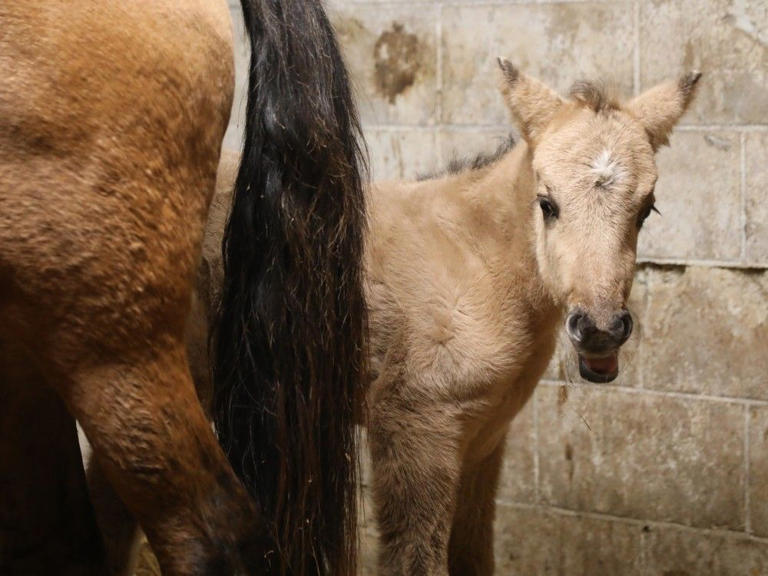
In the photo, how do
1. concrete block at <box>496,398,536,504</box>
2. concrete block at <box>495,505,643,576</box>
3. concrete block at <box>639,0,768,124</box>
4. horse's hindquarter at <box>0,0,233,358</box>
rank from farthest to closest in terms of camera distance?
1. concrete block at <box>496,398,536,504</box>
2. concrete block at <box>495,505,643,576</box>
3. concrete block at <box>639,0,768,124</box>
4. horse's hindquarter at <box>0,0,233,358</box>

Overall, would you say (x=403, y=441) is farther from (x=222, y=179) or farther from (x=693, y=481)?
(x=693, y=481)

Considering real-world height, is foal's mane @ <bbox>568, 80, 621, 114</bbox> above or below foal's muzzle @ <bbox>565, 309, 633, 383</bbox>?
above

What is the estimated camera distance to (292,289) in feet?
6.22

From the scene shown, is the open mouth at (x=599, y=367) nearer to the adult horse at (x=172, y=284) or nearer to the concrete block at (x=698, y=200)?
the adult horse at (x=172, y=284)

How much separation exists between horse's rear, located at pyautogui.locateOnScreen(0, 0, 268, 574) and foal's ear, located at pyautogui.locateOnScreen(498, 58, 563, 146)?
1.10 m

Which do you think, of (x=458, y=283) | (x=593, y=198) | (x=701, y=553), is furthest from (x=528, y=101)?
(x=701, y=553)

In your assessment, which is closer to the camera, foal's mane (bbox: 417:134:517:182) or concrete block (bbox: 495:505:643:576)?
foal's mane (bbox: 417:134:517:182)

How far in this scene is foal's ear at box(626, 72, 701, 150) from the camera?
260cm

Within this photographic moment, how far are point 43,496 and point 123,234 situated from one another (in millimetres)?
673

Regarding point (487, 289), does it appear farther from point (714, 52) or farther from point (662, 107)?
point (714, 52)

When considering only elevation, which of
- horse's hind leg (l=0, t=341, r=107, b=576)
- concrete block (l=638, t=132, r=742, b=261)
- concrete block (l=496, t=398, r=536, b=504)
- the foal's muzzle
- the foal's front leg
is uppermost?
concrete block (l=638, t=132, r=742, b=261)

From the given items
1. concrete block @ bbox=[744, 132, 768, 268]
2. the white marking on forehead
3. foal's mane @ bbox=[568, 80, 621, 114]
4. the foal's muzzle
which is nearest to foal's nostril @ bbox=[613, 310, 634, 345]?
the foal's muzzle

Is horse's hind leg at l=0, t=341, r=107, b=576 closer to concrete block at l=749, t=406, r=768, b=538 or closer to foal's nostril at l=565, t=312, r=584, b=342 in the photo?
foal's nostril at l=565, t=312, r=584, b=342

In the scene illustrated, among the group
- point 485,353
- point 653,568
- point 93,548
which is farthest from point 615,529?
point 93,548
